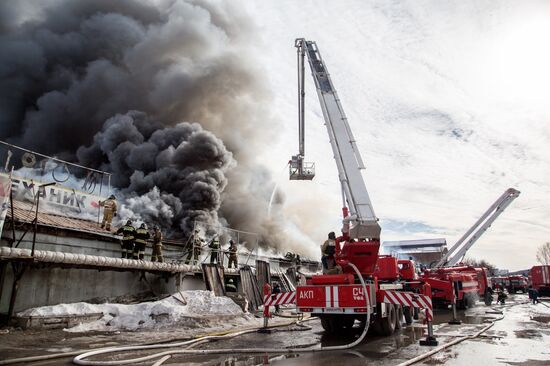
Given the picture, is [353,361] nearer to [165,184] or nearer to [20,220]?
[20,220]

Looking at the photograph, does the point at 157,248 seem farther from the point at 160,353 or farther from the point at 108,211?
the point at 160,353

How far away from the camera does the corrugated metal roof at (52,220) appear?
9.06m

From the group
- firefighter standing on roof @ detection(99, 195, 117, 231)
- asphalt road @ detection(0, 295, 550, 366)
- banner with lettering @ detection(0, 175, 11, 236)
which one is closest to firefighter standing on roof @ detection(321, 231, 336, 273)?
asphalt road @ detection(0, 295, 550, 366)

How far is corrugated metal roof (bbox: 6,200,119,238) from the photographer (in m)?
9.06

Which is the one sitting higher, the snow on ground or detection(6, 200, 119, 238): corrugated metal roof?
detection(6, 200, 119, 238): corrugated metal roof

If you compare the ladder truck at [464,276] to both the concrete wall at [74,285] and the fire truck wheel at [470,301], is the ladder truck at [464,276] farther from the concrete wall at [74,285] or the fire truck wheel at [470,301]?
the concrete wall at [74,285]

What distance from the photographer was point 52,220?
10227mm

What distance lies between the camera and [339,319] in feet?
30.5

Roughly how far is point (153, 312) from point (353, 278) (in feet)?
16.5

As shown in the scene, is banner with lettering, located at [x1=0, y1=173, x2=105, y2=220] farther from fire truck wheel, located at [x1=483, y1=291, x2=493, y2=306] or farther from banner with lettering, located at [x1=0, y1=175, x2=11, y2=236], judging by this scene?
fire truck wheel, located at [x1=483, y1=291, x2=493, y2=306]

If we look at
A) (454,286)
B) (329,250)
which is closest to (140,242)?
(329,250)

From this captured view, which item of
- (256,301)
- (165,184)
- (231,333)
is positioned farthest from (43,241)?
(165,184)

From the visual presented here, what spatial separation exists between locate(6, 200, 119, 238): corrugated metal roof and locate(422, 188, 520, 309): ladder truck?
1099cm

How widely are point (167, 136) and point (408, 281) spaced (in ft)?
63.7
